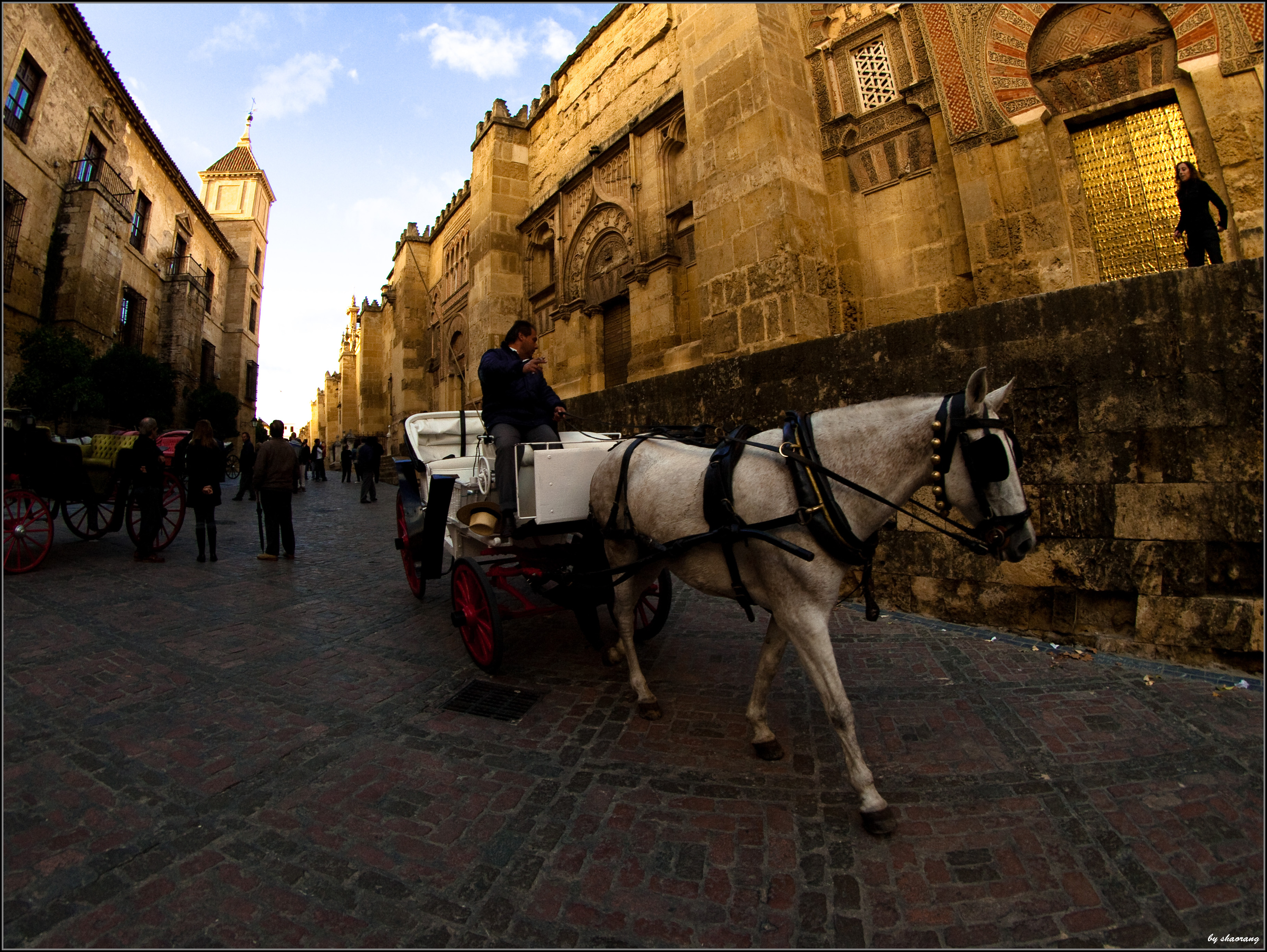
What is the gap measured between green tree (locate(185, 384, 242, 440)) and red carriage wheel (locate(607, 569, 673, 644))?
24.8 m

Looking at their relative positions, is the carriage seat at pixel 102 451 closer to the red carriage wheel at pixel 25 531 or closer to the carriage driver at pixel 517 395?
the red carriage wheel at pixel 25 531

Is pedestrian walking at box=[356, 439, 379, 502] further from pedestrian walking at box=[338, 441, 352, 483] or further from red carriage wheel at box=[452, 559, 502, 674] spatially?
red carriage wheel at box=[452, 559, 502, 674]

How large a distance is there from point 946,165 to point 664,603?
7065 millimetres

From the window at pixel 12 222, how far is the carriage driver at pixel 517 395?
18.7 meters

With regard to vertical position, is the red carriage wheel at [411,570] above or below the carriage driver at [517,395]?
below

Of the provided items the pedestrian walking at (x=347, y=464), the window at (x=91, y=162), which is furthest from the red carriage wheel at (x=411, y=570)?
the window at (x=91, y=162)

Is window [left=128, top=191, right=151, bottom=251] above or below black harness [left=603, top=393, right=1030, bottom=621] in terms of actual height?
above

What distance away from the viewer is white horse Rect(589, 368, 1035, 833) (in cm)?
235

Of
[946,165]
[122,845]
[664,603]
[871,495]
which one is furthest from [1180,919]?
[946,165]

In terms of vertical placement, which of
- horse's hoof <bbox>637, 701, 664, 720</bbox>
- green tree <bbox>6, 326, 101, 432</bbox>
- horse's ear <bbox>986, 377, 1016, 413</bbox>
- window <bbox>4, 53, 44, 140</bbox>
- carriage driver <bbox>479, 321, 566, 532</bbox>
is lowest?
horse's hoof <bbox>637, 701, 664, 720</bbox>

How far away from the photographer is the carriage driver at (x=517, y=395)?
13.2ft

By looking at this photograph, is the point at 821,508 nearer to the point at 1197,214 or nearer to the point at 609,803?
the point at 609,803

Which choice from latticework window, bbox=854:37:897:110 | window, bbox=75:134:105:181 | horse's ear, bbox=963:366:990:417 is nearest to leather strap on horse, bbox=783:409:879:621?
horse's ear, bbox=963:366:990:417

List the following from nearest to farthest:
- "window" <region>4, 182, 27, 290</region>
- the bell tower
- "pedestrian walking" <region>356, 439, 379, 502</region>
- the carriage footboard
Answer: the carriage footboard
"window" <region>4, 182, 27, 290</region>
"pedestrian walking" <region>356, 439, 379, 502</region>
the bell tower
